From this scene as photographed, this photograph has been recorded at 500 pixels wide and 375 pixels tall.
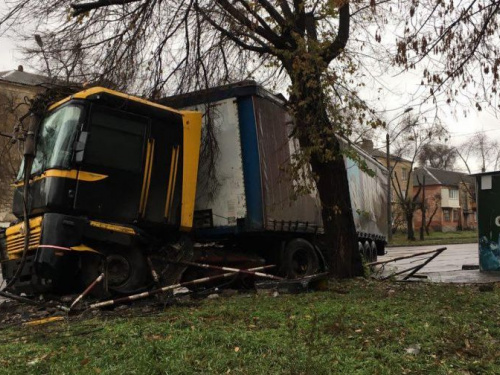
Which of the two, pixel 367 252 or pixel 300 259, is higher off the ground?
pixel 300 259

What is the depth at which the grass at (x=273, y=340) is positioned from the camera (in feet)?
13.0

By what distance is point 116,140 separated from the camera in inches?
305

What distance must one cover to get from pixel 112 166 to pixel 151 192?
763mm

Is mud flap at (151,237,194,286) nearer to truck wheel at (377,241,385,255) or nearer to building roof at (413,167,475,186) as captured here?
truck wheel at (377,241,385,255)

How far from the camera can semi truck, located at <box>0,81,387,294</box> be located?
282 inches

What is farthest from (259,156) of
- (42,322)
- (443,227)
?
(443,227)

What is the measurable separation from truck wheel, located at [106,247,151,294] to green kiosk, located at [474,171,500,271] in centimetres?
1007

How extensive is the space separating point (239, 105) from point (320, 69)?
1.83 m

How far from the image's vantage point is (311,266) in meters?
10.8

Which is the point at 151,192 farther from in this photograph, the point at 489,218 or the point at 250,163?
the point at 489,218

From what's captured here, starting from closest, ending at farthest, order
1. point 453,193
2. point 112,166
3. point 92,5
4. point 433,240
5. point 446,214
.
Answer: point 112,166 → point 92,5 → point 433,240 → point 446,214 → point 453,193

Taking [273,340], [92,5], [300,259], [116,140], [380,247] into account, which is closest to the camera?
[273,340]

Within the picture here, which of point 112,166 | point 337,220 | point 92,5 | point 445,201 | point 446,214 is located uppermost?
point 92,5

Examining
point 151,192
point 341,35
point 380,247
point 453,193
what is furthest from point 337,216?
point 453,193
